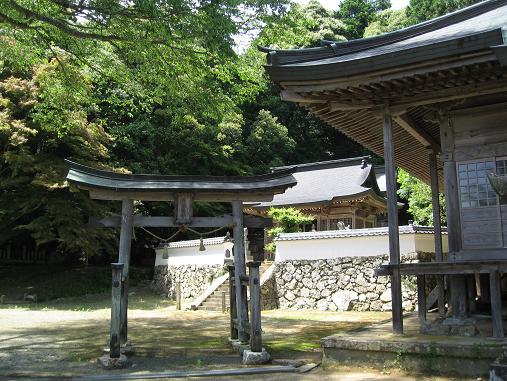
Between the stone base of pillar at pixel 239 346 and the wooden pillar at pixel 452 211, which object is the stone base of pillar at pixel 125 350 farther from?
the wooden pillar at pixel 452 211

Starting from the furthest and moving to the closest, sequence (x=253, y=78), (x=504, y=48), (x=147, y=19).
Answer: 1. (x=253, y=78)
2. (x=147, y=19)
3. (x=504, y=48)

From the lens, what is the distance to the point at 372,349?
7012 millimetres

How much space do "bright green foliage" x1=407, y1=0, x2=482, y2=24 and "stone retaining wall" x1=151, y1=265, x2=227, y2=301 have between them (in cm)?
2325

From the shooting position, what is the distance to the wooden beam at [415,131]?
8.68m

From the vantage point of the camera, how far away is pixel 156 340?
10750mm

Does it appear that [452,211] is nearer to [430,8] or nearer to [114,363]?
[114,363]

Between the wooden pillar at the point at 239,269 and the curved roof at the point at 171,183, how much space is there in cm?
41

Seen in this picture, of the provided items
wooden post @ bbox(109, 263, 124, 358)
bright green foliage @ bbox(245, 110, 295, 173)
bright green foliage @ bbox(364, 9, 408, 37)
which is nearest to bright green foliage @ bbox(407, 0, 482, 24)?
bright green foliage @ bbox(364, 9, 408, 37)

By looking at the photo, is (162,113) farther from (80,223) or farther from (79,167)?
(79,167)

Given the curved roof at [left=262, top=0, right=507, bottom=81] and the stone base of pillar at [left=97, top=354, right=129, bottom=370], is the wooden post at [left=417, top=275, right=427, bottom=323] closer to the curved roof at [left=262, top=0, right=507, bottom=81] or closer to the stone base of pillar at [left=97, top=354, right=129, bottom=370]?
the curved roof at [left=262, top=0, right=507, bottom=81]

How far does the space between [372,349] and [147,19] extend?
711cm

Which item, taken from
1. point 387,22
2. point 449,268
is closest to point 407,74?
point 449,268

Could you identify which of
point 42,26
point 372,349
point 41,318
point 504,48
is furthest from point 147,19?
point 41,318

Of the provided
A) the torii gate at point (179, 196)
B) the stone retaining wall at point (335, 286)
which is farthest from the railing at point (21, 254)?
the torii gate at point (179, 196)
